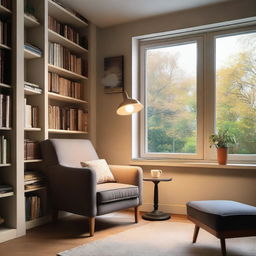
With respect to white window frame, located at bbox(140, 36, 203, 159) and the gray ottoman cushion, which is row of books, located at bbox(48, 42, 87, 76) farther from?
the gray ottoman cushion

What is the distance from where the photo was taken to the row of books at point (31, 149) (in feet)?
10.6

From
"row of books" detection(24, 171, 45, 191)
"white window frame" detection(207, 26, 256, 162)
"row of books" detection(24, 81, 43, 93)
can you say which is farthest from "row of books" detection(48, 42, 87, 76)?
"white window frame" detection(207, 26, 256, 162)

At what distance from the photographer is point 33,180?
3.29 m

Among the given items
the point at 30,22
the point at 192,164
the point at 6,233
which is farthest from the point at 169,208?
the point at 30,22

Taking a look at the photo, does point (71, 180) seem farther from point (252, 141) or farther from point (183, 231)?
point (252, 141)

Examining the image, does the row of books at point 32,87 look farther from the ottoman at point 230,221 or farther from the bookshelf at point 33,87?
the ottoman at point 230,221

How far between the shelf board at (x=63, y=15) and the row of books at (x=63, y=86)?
0.74 metres

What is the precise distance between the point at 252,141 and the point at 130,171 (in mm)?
1460

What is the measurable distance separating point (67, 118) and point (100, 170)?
0.88 m

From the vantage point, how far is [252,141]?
3.69m

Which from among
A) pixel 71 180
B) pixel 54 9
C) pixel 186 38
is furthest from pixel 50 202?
pixel 186 38

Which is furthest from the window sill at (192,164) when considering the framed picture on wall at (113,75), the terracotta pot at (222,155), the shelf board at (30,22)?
the shelf board at (30,22)

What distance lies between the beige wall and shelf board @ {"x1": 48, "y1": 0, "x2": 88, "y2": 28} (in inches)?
15.7

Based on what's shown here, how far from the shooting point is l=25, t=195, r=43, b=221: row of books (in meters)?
3.24
